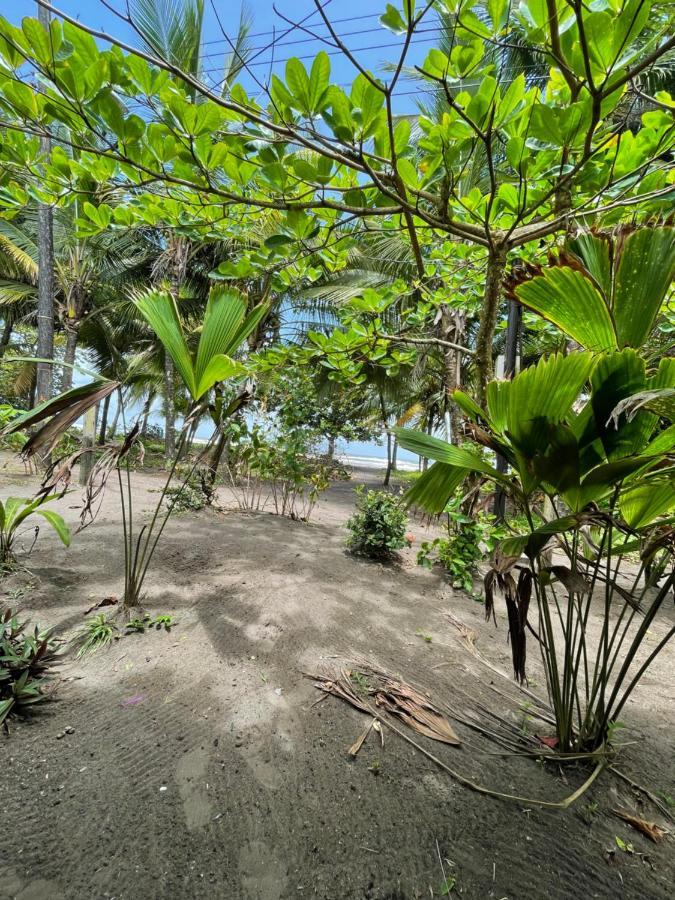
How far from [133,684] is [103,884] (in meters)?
0.79

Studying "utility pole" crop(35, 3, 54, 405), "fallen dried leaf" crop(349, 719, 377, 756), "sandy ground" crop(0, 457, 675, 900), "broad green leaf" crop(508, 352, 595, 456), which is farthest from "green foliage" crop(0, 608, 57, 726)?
"utility pole" crop(35, 3, 54, 405)

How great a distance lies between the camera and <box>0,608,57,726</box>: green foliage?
51.5 inches

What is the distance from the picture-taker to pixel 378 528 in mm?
3689

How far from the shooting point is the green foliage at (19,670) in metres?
1.31

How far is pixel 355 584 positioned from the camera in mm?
2904

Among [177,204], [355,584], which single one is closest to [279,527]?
[355,584]

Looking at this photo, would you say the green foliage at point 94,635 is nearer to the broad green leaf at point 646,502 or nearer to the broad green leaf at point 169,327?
the broad green leaf at point 169,327

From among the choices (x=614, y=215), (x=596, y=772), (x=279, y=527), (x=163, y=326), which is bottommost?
(x=279, y=527)

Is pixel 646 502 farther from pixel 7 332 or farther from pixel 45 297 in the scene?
pixel 7 332

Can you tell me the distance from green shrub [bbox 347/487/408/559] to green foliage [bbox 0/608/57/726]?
2669 millimetres

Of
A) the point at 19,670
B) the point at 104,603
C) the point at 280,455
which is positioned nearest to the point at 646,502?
the point at 19,670

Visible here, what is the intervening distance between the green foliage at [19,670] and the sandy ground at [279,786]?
0.23 feet

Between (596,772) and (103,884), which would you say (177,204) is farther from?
(596,772)

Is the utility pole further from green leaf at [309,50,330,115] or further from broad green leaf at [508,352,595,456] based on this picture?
broad green leaf at [508,352,595,456]
